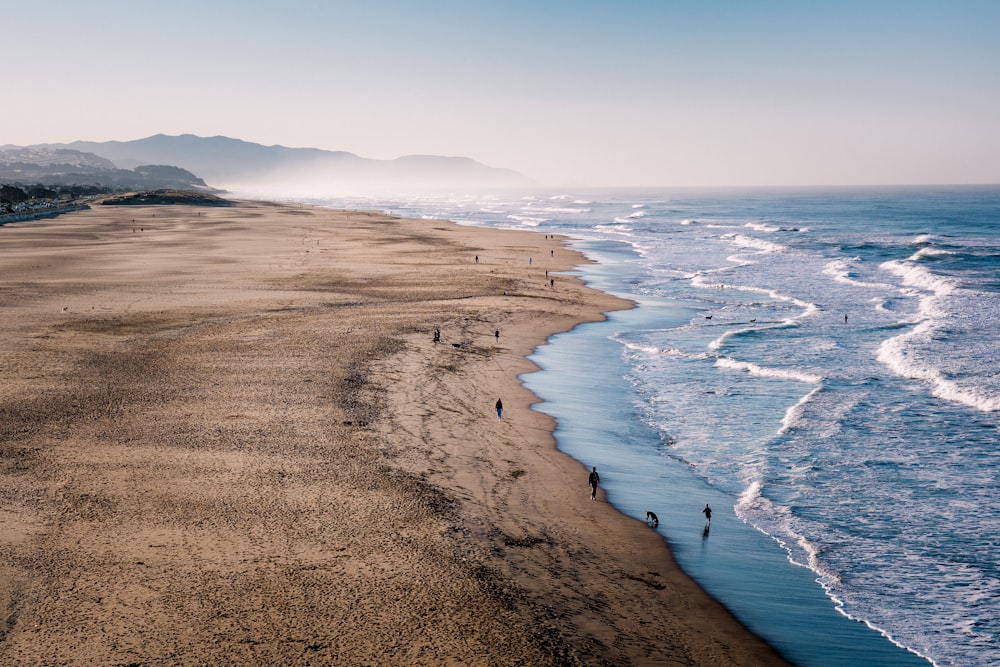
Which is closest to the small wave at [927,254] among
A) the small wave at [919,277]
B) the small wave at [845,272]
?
the small wave at [919,277]

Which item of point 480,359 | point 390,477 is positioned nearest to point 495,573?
point 390,477

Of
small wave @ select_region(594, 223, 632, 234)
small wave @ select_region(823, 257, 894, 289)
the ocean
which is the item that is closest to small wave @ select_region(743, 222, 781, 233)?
small wave @ select_region(594, 223, 632, 234)

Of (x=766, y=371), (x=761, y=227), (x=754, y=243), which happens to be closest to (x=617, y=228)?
(x=761, y=227)

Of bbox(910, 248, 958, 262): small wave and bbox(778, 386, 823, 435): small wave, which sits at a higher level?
bbox(910, 248, 958, 262): small wave

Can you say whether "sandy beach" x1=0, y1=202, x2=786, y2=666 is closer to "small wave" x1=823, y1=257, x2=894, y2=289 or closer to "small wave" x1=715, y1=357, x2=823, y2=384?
"small wave" x1=715, y1=357, x2=823, y2=384

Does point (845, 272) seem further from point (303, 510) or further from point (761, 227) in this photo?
point (303, 510)

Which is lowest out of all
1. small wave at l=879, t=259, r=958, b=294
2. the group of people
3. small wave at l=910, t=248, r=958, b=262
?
the group of people

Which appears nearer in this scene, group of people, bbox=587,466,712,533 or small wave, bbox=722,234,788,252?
group of people, bbox=587,466,712,533

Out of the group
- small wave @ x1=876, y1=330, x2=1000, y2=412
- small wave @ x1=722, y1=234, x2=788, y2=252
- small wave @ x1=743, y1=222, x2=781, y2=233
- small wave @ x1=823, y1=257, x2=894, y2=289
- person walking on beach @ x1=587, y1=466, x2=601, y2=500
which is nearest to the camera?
person walking on beach @ x1=587, y1=466, x2=601, y2=500
